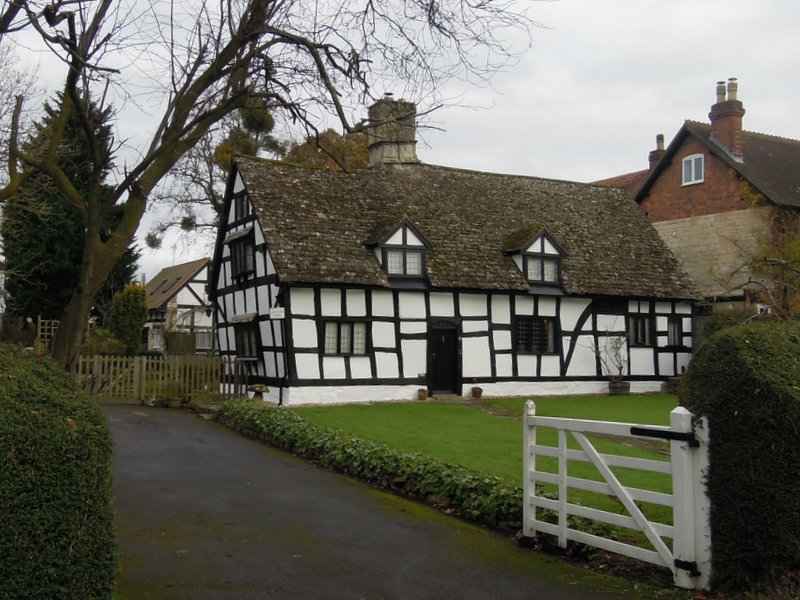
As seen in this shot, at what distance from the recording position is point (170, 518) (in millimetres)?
8883

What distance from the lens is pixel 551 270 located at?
25.8 metres

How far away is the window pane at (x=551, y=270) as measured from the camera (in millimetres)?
25625

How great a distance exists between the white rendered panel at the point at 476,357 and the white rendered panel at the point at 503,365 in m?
0.28

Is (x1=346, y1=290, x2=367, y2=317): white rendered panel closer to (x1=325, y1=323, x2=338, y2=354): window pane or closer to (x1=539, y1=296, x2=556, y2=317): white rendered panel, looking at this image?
(x1=325, y1=323, x2=338, y2=354): window pane

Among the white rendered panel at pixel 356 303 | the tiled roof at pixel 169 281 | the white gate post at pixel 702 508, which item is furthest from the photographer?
the tiled roof at pixel 169 281

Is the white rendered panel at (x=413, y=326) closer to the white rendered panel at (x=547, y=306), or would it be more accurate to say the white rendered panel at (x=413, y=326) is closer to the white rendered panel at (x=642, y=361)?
the white rendered panel at (x=547, y=306)

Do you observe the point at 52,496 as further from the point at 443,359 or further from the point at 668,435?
the point at 443,359

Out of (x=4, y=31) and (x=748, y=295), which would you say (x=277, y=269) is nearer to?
(x=4, y=31)

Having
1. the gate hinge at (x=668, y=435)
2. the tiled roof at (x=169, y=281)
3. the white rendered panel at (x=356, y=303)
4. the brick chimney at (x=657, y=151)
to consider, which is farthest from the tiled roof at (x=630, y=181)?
the gate hinge at (x=668, y=435)

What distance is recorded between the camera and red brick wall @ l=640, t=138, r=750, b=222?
30375 mm

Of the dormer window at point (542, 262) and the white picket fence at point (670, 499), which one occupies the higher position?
the dormer window at point (542, 262)

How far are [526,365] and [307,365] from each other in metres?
7.20

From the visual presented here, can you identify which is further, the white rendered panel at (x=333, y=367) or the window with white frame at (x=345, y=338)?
the window with white frame at (x=345, y=338)

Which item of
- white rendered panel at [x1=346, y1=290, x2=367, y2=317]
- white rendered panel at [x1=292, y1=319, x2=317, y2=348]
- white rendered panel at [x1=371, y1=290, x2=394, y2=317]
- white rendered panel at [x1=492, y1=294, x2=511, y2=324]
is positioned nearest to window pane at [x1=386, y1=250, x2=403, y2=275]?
white rendered panel at [x1=371, y1=290, x2=394, y2=317]
